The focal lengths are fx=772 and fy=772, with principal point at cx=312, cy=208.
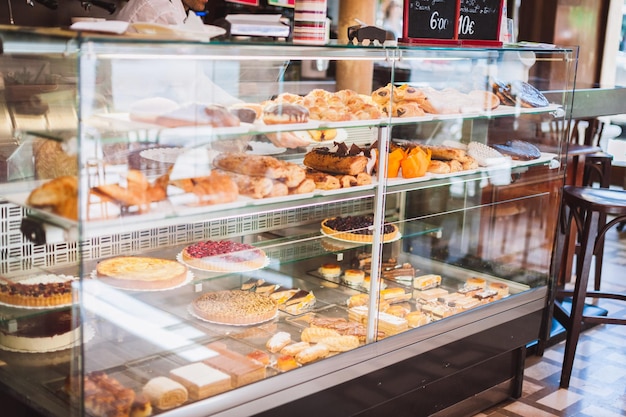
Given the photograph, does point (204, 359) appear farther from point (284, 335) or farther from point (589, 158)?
point (589, 158)

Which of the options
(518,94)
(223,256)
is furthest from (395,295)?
(518,94)

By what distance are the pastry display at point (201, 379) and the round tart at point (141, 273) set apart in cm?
36

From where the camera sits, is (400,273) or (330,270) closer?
(330,270)

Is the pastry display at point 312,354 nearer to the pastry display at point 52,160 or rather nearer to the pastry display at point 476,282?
the pastry display at point 52,160

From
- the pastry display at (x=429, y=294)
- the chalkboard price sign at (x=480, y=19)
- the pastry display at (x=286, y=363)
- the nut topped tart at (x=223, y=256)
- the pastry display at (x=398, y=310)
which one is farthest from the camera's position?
the pastry display at (x=429, y=294)

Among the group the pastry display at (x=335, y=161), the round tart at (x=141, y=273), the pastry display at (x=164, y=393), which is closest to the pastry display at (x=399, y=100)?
the pastry display at (x=335, y=161)

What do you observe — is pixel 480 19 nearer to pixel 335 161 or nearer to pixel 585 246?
pixel 335 161

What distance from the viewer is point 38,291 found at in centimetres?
283

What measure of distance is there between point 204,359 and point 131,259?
526 mm

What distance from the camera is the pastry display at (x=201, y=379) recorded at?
2719 millimetres

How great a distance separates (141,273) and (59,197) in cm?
69

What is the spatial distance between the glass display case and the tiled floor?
0.53ft

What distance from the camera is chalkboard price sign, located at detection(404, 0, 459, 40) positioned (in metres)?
3.55

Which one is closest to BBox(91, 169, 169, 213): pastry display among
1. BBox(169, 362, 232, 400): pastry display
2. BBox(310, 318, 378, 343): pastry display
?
BBox(169, 362, 232, 400): pastry display
